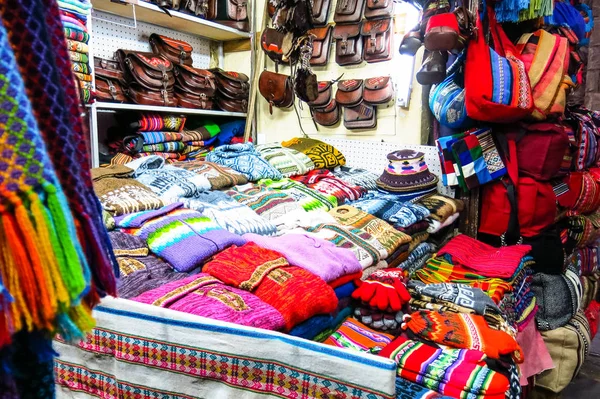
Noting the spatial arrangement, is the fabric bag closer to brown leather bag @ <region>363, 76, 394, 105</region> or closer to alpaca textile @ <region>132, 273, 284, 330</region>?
brown leather bag @ <region>363, 76, 394, 105</region>

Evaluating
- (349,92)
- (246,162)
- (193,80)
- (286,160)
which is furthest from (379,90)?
(193,80)

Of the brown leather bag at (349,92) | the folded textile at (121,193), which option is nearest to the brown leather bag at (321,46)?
the brown leather bag at (349,92)

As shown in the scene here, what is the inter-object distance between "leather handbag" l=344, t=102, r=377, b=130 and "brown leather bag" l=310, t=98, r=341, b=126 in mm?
70

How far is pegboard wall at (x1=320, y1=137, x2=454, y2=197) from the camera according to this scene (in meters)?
2.90

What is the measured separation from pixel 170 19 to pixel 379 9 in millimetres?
1435

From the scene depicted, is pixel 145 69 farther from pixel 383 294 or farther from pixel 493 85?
pixel 383 294

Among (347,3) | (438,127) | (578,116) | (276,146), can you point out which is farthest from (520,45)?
(276,146)

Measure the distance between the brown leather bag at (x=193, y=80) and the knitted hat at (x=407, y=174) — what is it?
→ 4.61 ft

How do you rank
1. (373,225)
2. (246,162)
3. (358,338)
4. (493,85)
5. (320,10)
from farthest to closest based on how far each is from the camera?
(320,10) → (246,162) → (493,85) → (373,225) → (358,338)

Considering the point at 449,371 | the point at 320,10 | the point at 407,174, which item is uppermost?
the point at 320,10

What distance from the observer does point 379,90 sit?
122 inches

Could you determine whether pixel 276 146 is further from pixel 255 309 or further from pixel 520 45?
pixel 255 309

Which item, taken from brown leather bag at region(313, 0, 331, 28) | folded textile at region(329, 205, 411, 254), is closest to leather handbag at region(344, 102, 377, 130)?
brown leather bag at region(313, 0, 331, 28)

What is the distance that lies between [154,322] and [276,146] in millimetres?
2034
